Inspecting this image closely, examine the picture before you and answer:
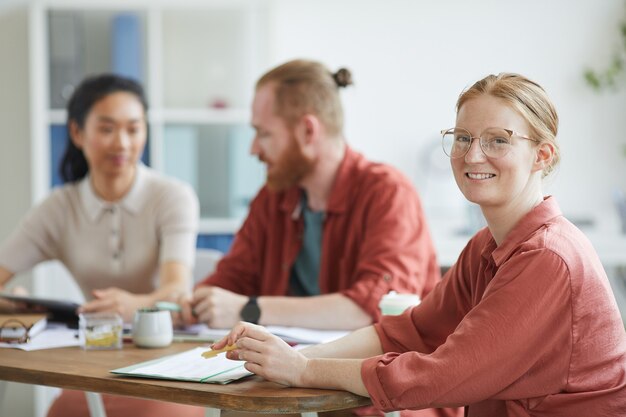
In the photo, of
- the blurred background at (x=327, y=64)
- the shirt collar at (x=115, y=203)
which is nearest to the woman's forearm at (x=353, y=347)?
the shirt collar at (x=115, y=203)

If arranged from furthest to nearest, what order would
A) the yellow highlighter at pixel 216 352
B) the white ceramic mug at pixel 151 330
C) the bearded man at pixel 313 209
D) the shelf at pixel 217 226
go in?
the shelf at pixel 217 226
the bearded man at pixel 313 209
the white ceramic mug at pixel 151 330
the yellow highlighter at pixel 216 352

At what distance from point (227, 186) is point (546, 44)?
5.99 feet

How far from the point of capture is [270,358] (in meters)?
1.32

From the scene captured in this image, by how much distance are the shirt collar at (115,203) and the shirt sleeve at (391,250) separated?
82 centimetres

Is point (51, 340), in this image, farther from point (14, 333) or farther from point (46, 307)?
point (46, 307)

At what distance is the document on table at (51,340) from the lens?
1.75 meters

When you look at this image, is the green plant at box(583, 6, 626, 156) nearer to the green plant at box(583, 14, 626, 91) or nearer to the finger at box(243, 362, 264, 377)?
the green plant at box(583, 14, 626, 91)

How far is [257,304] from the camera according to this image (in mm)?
1977

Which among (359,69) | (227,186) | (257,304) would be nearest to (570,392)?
(257,304)

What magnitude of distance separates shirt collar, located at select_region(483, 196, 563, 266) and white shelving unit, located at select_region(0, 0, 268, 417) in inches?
103

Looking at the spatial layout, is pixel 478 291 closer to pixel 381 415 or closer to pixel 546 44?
pixel 381 415

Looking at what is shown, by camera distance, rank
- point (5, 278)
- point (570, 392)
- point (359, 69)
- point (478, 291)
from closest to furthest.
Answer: point (570, 392), point (478, 291), point (5, 278), point (359, 69)

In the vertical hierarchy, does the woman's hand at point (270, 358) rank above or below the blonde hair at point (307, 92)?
below

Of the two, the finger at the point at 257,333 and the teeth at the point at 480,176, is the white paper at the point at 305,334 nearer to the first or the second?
the finger at the point at 257,333
